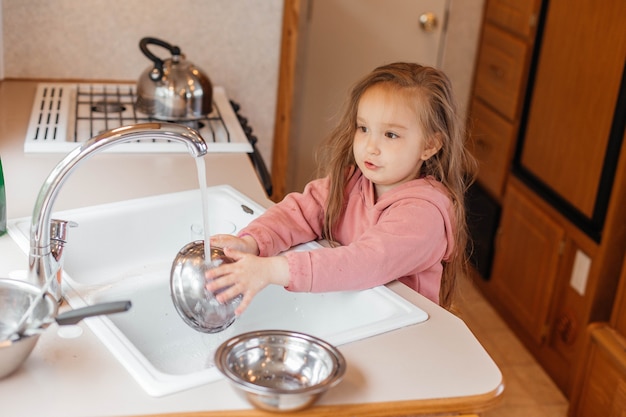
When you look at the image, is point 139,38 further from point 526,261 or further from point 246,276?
point 526,261

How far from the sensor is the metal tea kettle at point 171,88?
2.11m

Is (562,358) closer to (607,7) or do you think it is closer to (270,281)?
(607,7)

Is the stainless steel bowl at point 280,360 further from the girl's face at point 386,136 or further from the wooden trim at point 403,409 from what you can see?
Answer: the girl's face at point 386,136

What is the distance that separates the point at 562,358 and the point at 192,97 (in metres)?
1.48

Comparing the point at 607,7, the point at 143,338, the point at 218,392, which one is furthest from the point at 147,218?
the point at 607,7

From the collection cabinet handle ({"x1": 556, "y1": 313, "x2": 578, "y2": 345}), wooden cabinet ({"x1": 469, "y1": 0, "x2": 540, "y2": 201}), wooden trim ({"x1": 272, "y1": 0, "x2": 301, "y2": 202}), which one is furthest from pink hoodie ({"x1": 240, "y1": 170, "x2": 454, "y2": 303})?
wooden cabinet ({"x1": 469, "y1": 0, "x2": 540, "y2": 201})

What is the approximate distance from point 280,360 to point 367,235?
1.18ft

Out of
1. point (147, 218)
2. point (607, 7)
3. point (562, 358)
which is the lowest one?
point (562, 358)

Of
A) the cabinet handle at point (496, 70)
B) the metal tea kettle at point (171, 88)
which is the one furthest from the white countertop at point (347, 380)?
the cabinet handle at point (496, 70)

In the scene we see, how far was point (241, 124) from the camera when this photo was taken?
225 cm

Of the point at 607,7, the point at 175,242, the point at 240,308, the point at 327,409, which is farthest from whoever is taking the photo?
the point at 607,7

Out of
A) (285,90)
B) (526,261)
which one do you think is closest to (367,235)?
(285,90)

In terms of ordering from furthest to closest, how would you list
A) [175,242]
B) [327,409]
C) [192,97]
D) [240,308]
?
1. [192,97]
2. [175,242]
3. [240,308]
4. [327,409]

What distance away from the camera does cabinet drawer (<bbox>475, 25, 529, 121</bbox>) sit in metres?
2.95
